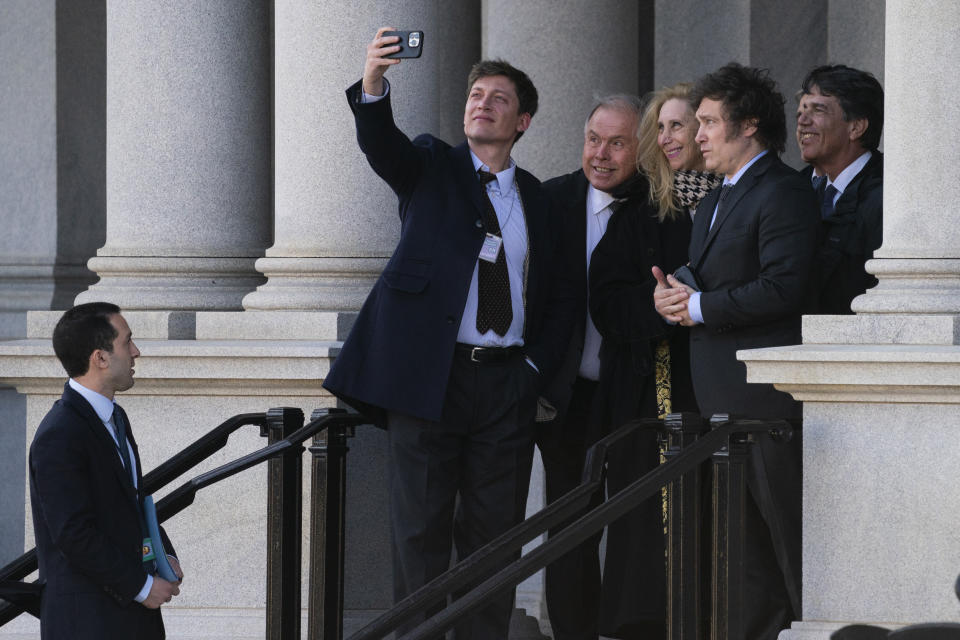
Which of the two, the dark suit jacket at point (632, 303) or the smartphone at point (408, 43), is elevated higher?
the smartphone at point (408, 43)

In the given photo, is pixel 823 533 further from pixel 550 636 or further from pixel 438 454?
pixel 550 636

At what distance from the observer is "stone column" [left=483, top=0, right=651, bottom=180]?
9.79m

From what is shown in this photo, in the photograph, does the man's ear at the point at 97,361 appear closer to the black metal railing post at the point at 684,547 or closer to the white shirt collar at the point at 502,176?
the white shirt collar at the point at 502,176

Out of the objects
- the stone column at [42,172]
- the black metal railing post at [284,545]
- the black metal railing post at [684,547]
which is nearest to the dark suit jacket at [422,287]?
the black metal railing post at [284,545]

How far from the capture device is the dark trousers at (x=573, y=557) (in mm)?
6941

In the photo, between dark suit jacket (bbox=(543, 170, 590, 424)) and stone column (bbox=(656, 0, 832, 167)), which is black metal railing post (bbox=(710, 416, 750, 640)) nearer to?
dark suit jacket (bbox=(543, 170, 590, 424))

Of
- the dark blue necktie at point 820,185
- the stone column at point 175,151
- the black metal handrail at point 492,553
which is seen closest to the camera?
the black metal handrail at point 492,553

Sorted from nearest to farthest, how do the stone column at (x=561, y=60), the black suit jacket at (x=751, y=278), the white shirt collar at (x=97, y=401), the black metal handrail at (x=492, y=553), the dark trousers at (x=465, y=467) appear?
the black metal handrail at (x=492, y=553), the white shirt collar at (x=97, y=401), the black suit jacket at (x=751, y=278), the dark trousers at (x=465, y=467), the stone column at (x=561, y=60)

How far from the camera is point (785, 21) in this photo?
10977mm

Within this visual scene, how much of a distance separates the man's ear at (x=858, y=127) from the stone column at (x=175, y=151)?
9.70 ft

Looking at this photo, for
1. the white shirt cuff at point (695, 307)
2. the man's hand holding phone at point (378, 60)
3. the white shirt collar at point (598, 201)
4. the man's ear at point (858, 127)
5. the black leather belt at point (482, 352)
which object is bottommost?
the black leather belt at point (482, 352)

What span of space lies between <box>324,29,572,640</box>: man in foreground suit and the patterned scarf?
690 millimetres

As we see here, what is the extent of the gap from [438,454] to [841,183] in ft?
7.15

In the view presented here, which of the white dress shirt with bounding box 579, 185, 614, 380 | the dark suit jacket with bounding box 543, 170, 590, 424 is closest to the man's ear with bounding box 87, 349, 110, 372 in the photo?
the dark suit jacket with bounding box 543, 170, 590, 424
